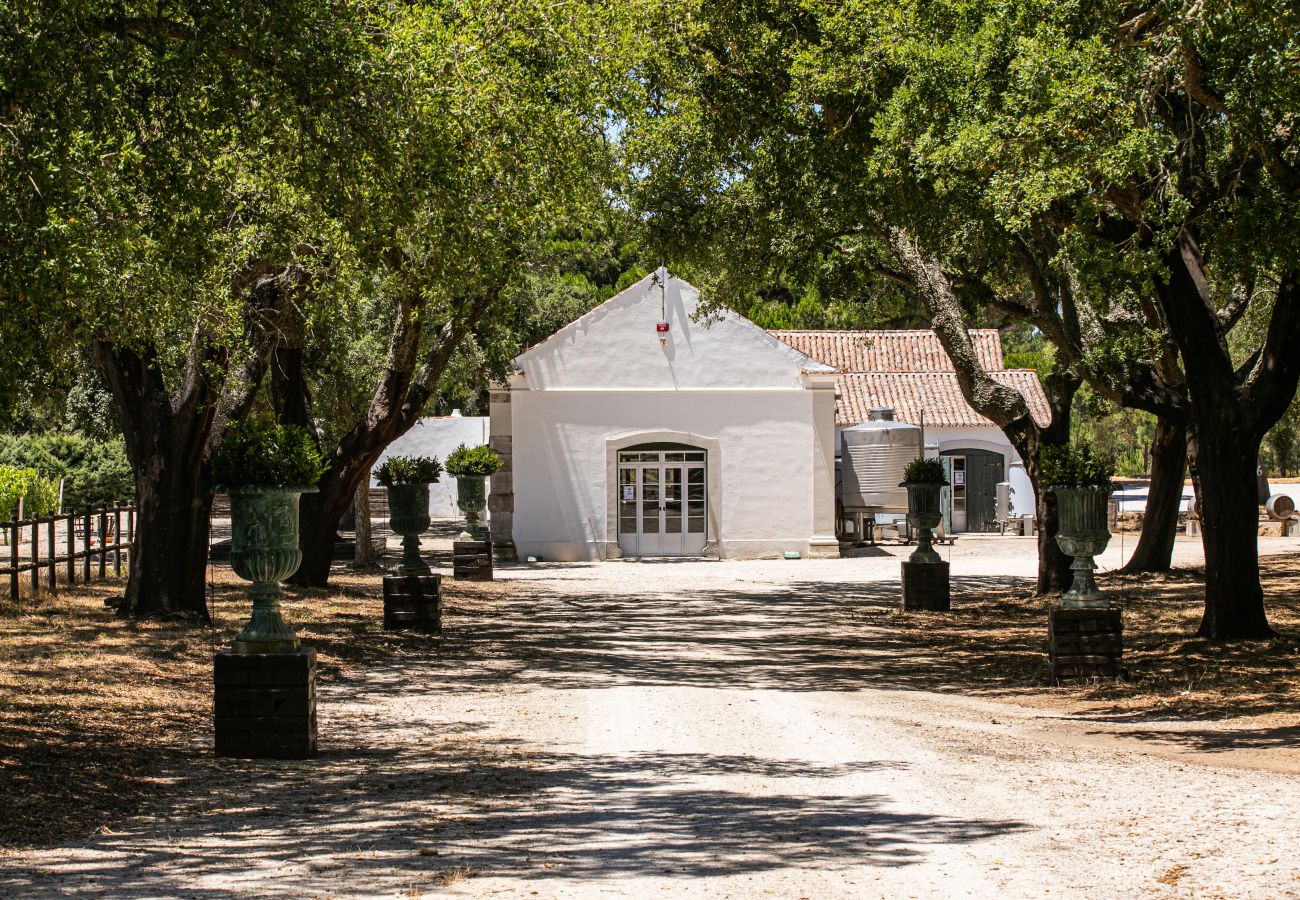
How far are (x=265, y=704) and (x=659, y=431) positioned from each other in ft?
72.6

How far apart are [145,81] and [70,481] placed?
3302 centimetres

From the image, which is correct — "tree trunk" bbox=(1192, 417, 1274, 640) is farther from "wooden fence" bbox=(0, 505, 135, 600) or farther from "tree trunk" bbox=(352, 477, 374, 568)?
"tree trunk" bbox=(352, 477, 374, 568)

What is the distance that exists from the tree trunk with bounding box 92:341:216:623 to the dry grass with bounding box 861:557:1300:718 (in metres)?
7.80

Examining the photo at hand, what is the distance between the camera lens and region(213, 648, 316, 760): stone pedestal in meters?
8.64

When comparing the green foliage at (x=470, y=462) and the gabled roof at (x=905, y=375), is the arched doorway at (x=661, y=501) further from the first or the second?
the green foliage at (x=470, y=462)

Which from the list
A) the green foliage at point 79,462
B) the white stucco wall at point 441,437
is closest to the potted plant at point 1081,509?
the green foliage at point 79,462

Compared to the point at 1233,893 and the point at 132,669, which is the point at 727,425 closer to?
the point at 132,669

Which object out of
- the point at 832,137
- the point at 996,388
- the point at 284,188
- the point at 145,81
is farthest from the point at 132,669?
the point at 996,388

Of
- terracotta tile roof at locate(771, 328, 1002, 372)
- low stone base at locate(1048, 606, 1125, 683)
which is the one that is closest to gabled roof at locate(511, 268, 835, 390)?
terracotta tile roof at locate(771, 328, 1002, 372)

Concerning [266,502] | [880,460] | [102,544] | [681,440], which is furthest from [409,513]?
[880,460]

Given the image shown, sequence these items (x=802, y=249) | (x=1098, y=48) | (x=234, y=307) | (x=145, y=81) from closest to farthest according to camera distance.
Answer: (x=145, y=81)
(x=1098, y=48)
(x=234, y=307)
(x=802, y=249)

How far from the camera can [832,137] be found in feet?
44.1

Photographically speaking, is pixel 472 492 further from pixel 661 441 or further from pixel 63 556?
pixel 661 441

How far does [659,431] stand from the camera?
3059 centimetres
